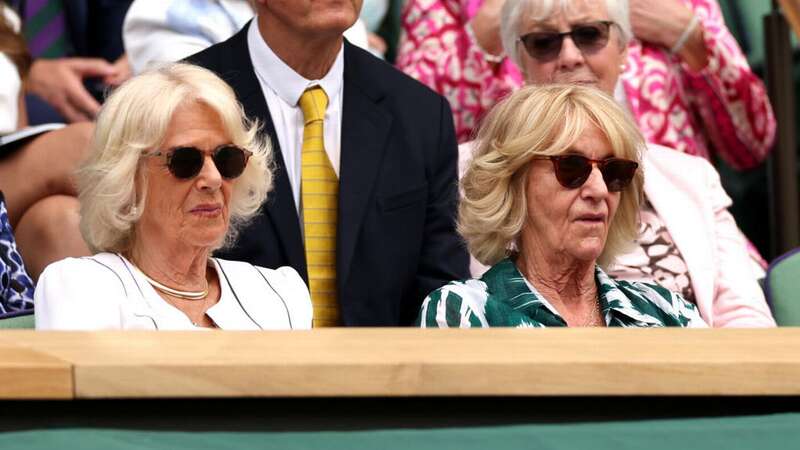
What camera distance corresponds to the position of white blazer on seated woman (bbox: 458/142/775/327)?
107 inches

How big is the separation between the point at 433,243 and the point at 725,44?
3.64 ft

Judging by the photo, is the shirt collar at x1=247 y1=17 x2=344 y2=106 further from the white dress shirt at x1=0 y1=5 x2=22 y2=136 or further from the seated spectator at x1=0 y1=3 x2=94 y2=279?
the white dress shirt at x1=0 y1=5 x2=22 y2=136

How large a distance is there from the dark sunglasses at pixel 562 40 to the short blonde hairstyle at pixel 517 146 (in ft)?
1.88

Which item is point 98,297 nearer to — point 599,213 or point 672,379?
point 599,213

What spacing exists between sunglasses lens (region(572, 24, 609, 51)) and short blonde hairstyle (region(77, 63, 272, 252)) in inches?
37.9

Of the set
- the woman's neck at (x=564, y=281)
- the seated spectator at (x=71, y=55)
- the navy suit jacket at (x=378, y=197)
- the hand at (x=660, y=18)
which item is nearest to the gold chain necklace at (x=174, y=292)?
the navy suit jacket at (x=378, y=197)

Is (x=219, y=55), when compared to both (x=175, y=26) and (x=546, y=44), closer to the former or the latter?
(x=175, y=26)

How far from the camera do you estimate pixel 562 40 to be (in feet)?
9.46

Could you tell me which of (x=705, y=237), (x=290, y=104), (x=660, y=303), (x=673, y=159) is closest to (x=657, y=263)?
(x=705, y=237)

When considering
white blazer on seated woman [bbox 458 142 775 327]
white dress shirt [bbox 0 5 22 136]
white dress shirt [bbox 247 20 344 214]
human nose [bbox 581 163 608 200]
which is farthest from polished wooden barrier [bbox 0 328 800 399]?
white dress shirt [bbox 0 5 22 136]

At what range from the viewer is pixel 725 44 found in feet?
11.0

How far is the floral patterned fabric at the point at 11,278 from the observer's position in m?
2.43

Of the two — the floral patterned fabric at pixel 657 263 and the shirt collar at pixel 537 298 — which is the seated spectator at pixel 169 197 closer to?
the shirt collar at pixel 537 298

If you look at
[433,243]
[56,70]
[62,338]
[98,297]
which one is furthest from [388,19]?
[62,338]
